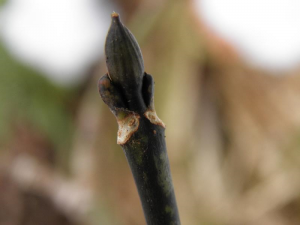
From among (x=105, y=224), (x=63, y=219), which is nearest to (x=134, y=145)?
(x=105, y=224)

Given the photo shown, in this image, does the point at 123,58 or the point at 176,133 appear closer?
the point at 123,58

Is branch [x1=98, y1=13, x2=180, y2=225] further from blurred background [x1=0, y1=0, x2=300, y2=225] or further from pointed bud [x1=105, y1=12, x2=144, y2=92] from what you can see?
blurred background [x1=0, y1=0, x2=300, y2=225]

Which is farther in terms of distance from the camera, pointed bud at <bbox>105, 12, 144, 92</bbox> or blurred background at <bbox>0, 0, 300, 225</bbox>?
blurred background at <bbox>0, 0, 300, 225</bbox>

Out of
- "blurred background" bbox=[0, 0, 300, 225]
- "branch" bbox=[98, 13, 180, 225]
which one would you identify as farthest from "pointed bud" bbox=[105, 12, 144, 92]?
"blurred background" bbox=[0, 0, 300, 225]

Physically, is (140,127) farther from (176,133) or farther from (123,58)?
(176,133)

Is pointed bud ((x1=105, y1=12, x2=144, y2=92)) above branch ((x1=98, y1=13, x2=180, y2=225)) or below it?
above

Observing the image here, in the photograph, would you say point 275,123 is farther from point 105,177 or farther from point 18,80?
point 18,80

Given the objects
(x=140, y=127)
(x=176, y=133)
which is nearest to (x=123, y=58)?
(x=140, y=127)
